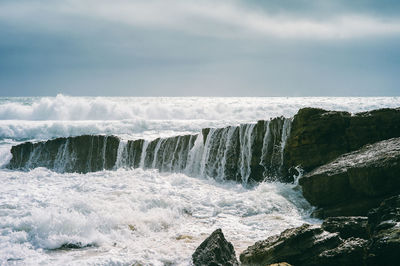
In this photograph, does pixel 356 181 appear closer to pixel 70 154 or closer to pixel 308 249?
pixel 308 249

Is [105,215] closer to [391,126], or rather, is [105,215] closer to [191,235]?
[191,235]

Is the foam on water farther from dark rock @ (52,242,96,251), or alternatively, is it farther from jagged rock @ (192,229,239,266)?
jagged rock @ (192,229,239,266)

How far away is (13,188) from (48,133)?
70.1 ft

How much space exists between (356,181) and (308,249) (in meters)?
3.84

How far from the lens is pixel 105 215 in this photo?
27.4ft

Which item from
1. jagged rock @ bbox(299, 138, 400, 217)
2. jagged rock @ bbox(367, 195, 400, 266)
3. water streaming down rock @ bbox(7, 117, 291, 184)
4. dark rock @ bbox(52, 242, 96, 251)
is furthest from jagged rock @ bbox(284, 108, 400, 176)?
dark rock @ bbox(52, 242, 96, 251)

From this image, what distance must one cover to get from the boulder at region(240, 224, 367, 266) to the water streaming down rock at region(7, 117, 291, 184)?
23.3ft

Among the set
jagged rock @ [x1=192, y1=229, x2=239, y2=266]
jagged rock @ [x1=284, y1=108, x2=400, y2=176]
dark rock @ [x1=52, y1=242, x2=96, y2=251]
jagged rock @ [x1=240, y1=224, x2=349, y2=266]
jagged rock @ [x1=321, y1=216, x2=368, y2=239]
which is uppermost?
jagged rock @ [x1=284, y1=108, x2=400, y2=176]

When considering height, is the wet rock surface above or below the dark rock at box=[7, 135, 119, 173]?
above

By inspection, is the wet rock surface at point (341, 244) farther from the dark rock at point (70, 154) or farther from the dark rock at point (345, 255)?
the dark rock at point (70, 154)

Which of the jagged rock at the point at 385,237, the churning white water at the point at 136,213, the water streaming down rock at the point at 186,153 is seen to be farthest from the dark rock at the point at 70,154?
the jagged rock at the point at 385,237

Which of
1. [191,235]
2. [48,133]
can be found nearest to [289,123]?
[191,235]

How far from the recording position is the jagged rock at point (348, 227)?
621cm

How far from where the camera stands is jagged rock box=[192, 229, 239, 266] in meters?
5.81
